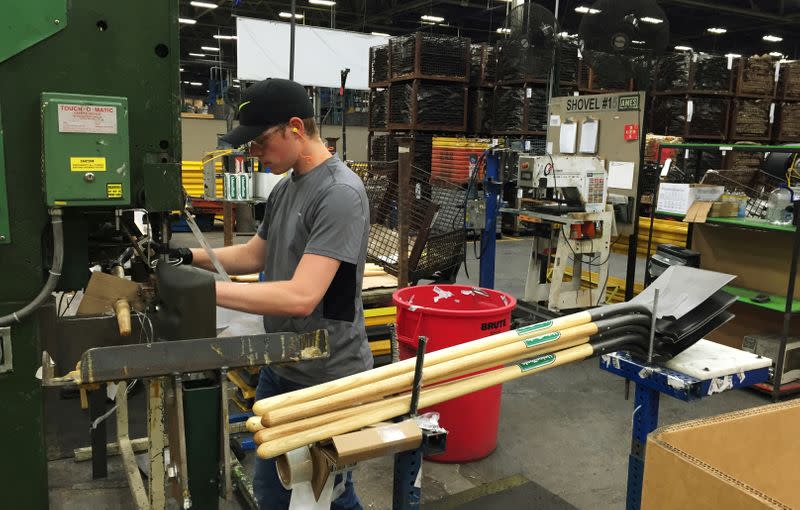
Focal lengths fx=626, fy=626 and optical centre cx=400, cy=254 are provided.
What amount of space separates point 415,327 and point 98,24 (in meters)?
1.75

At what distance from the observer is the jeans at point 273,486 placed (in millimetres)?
1724

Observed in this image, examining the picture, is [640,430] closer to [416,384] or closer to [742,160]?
[416,384]

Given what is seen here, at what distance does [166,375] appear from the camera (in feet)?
3.66

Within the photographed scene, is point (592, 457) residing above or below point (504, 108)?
below

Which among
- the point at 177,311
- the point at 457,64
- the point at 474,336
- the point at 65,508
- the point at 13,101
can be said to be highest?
the point at 457,64

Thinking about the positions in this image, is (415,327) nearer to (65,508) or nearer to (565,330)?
(565,330)

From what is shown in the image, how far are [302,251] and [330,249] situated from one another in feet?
0.54

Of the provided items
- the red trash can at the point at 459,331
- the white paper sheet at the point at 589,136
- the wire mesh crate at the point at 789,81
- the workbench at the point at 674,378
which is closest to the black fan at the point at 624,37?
the white paper sheet at the point at 589,136

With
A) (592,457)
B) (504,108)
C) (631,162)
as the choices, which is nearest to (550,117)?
(631,162)

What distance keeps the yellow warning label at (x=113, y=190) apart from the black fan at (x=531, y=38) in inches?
176

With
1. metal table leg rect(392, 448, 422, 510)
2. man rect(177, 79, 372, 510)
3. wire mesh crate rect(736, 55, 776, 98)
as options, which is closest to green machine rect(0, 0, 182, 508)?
man rect(177, 79, 372, 510)

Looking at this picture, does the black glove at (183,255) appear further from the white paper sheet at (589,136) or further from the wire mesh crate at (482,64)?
the wire mesh crate at (482,64)

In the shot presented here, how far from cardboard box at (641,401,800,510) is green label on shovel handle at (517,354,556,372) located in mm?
319

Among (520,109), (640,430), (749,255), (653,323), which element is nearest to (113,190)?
(653,323)
